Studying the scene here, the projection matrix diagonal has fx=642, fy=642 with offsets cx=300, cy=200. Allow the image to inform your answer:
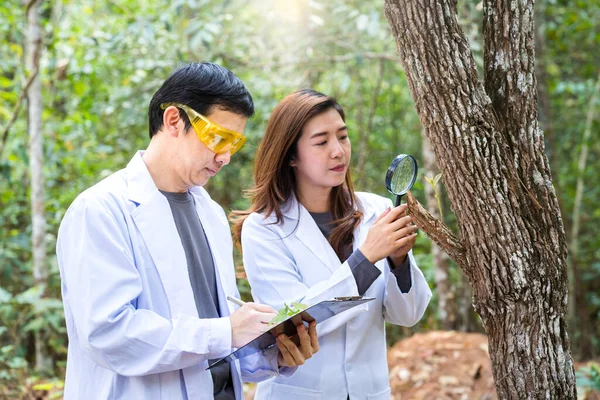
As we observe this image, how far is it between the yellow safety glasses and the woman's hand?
575mm

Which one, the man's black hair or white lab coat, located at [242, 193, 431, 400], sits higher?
the man's black hair

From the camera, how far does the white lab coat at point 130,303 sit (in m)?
1.71

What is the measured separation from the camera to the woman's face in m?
2.50

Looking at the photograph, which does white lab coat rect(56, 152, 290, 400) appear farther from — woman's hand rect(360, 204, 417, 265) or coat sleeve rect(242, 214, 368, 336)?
woman's hand rect(360, 204, 417, 265)

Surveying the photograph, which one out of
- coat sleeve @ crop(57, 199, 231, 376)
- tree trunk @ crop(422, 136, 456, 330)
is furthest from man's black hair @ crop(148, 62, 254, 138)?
tree trunk @ crop(422, 136, 456, 330)

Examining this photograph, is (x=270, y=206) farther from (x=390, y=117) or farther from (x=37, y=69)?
(x=390, y=117)

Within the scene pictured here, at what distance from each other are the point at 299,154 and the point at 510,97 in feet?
2.88

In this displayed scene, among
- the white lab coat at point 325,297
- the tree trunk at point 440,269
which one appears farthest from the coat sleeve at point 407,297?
the tree trunk at point 440,269

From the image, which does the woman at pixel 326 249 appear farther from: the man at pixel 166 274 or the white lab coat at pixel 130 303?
the white lab coat at pixel 130 303

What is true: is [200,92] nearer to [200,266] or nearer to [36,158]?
[200,266]

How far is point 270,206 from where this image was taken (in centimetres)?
259

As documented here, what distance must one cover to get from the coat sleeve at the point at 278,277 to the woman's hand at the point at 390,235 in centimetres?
12

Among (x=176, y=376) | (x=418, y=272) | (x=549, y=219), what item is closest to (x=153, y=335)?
(x=176, y=376)

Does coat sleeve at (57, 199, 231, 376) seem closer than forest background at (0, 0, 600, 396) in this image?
Yes
